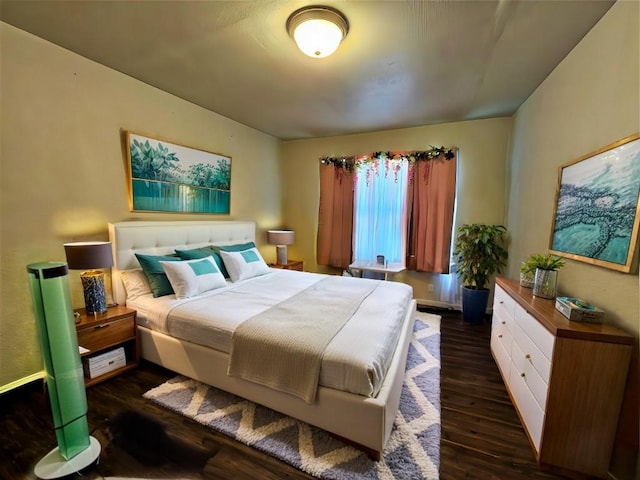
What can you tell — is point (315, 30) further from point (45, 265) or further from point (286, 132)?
point (286, 132)

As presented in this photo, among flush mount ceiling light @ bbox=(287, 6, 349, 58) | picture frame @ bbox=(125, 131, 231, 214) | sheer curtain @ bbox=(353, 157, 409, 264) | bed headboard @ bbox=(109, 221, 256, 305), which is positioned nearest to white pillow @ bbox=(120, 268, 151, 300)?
bed headboard @ bbox=(109, 221, 256, 305)

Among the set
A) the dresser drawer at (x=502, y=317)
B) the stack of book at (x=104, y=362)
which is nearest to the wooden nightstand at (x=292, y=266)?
the stack of book at (x=104, y=362)

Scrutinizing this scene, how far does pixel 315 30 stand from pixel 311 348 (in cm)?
200

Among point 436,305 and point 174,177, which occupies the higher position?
point 174,177

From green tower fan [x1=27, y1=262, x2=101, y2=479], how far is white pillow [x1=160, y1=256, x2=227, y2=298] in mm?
970

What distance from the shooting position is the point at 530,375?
170cm

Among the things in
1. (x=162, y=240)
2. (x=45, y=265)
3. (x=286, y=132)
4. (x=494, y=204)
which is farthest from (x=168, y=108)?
(x=494, y=204)

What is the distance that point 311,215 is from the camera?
474 cm

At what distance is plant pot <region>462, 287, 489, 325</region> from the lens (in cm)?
339

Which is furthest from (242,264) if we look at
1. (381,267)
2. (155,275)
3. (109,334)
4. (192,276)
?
(381,267)

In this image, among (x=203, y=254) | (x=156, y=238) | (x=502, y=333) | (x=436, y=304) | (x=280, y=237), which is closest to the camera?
(x=502, y=333)

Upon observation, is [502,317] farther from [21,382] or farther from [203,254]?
[21,382]

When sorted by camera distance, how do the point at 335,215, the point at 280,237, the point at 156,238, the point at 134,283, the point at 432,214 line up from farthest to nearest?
the point at 335,215, the point at 280,237, the point at 432,214, the point at 156,238, the point at 134,283

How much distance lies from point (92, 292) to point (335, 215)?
10.4ft
